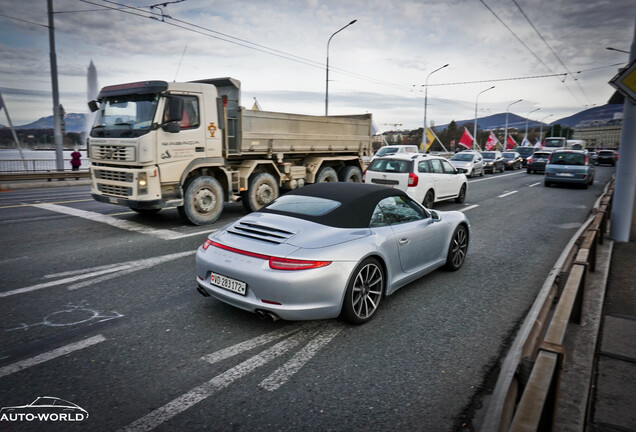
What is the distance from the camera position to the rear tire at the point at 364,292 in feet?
12.9

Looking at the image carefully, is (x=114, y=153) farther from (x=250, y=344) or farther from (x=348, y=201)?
(x=250, y=344)

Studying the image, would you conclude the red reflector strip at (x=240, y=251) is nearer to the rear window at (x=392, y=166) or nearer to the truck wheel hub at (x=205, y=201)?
the truck wheel hub at (x=205, y=201)

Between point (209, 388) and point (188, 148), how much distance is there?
6.67 m

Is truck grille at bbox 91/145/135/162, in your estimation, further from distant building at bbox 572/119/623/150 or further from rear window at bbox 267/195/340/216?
distant building at bbox 572/119/623/150

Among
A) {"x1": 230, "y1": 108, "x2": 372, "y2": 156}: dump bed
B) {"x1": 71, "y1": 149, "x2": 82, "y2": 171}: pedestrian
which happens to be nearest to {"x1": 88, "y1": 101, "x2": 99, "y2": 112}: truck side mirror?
{"x1": 230, "y1": 108, "x2": 372, "y2": 156}: dump bed

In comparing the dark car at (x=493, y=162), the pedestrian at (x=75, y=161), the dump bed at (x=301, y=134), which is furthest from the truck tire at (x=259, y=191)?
the dark car at (x=493, y=162)

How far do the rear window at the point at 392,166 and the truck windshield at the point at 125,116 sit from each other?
6.16 m

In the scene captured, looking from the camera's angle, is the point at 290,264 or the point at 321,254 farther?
the point at 321,254

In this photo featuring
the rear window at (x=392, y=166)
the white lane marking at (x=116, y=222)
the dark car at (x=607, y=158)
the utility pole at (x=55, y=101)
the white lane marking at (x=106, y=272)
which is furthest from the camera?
the dark car at (x=607, y=158)

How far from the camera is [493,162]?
28.9 meters

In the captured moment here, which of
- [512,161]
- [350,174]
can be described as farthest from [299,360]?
[512,161]

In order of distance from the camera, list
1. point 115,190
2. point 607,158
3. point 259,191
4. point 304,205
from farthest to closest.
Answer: point 607,158 < point 259,191 < point 115,190 < point 304,205

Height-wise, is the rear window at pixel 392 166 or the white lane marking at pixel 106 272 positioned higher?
the rear window at pixel 392 166

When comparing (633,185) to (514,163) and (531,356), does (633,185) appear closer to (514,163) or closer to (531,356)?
(531,356)
